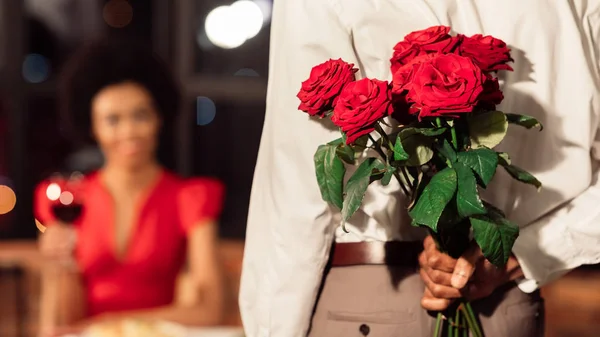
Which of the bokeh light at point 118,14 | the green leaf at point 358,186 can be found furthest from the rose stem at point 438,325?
the bokeh light at point 118,14

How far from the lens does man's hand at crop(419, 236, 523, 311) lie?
1211 millimetres

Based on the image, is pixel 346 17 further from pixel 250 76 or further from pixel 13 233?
pixel 13 233

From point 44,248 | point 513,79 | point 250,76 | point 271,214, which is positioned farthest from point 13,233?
point 513,79

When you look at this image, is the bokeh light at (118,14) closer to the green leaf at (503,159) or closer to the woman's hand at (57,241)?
the woman's hand at (57,241)

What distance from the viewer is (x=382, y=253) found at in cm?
131

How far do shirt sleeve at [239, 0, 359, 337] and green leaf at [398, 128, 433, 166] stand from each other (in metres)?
0.18

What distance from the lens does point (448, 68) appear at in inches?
42.2

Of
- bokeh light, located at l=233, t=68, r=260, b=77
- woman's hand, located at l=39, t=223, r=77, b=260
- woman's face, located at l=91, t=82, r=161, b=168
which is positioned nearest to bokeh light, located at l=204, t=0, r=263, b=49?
bokeh light, located at l=233, t=68, r=260, b=77

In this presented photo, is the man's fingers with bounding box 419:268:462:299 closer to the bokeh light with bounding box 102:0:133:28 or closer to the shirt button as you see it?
the shirt button

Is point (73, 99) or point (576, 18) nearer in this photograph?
point (576, 18)

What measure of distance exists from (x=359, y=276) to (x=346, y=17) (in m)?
0.41

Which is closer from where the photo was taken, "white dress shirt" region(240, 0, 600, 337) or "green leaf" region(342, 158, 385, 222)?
"green leaf" region(342, 158, 385, 222)

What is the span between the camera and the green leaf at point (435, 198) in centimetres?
107

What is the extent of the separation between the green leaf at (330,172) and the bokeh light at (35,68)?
3.24 meters
